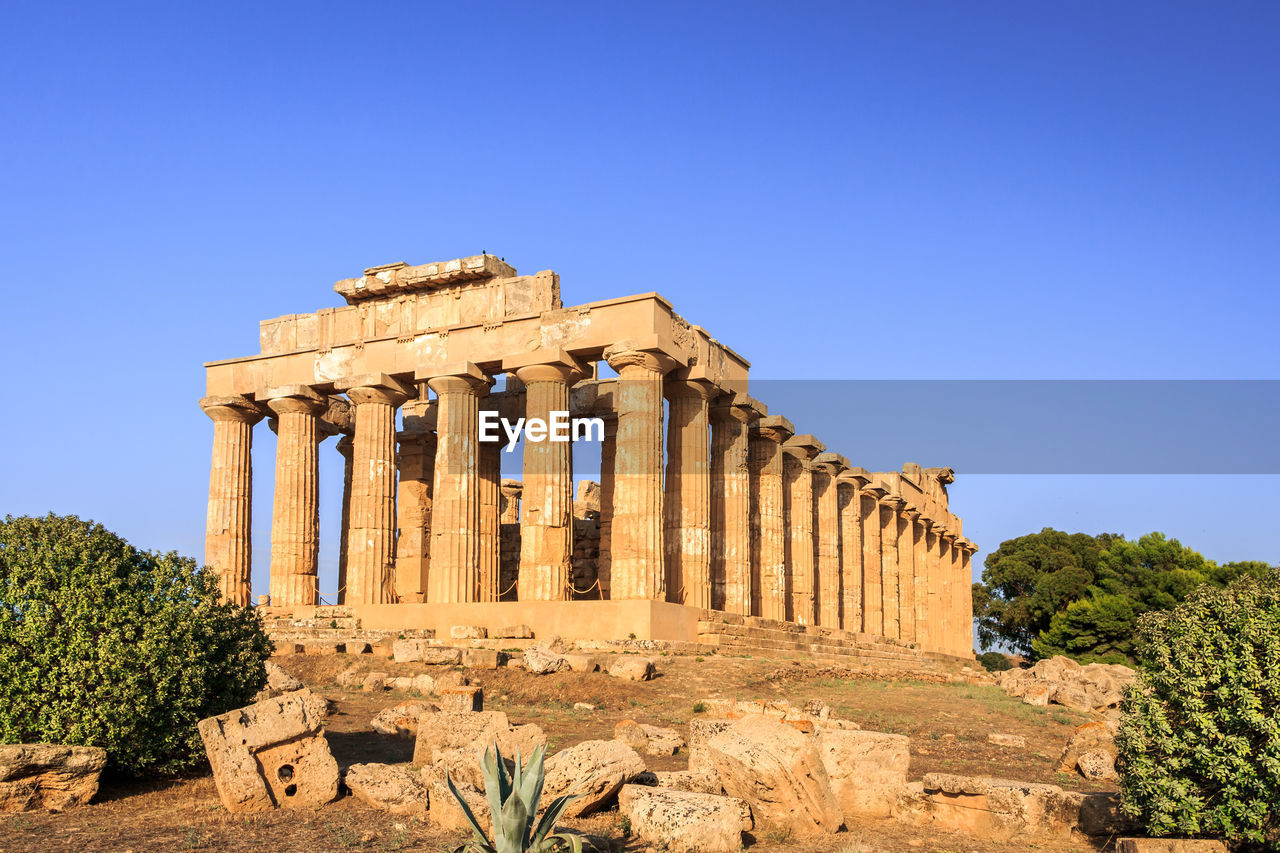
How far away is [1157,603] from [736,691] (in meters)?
37.7

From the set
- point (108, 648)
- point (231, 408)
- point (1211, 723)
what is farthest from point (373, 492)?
point (1211, 723)

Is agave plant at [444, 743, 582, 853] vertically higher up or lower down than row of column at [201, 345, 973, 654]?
lower down

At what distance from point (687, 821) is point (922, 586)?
39.5m

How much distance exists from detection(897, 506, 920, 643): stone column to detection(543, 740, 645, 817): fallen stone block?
34.9 metres

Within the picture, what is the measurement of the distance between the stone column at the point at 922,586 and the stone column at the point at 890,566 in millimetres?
2893

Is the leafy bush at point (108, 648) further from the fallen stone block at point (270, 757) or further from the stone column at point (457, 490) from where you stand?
the stone column at point (457, 490)

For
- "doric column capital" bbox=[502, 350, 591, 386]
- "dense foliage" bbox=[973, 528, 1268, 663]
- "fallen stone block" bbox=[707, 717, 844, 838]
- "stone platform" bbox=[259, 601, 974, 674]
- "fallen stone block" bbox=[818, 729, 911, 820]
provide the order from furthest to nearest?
"dense foliage" bbox=[973, 528, 1268, 663], "doric column capital" bbox=[502, 350, 591, 386], "stone platform" bbox=[259, 601, 974, 674], "fallen stone block" bbox=[818, 729, 911, 820], "fallen stone block" bbox=[707, 717, 844, 838]

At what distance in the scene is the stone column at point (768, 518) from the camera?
31797mm

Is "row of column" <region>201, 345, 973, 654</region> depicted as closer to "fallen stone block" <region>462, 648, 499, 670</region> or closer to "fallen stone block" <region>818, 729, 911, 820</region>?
"fallen stone block" <region>462, 648, 499, 670</region>

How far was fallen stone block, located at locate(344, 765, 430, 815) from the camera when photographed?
400 inches

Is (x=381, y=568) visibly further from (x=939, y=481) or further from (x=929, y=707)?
(x=939, y=481)

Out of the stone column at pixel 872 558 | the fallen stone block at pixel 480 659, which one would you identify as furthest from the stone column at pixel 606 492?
the fallen stone block at pixel 480 659

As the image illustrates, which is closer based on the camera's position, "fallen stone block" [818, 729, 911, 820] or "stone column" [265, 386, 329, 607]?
"fallen stone block" [818, 729, 911, 820]

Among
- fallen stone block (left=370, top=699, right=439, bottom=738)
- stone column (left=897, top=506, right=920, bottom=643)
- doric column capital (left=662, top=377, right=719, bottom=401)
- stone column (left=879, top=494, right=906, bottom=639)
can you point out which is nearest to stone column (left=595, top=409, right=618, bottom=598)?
doric column capital (left=662, top=377, right=719, bottom=401)
